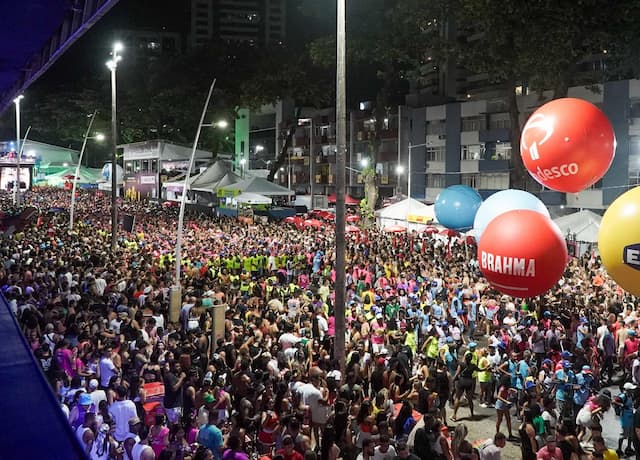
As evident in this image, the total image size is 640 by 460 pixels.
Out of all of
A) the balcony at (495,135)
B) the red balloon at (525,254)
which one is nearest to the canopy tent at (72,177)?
the balcony at (495,135)

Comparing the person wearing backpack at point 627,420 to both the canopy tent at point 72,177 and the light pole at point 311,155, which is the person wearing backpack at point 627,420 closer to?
the light pole at point 311,155

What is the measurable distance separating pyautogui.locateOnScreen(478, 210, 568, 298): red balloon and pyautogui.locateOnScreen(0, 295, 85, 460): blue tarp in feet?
14.7

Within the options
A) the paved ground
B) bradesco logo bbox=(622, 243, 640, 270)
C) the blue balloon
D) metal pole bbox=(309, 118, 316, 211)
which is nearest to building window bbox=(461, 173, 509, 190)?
metal pole bbox=(309, 118, 316, 211)

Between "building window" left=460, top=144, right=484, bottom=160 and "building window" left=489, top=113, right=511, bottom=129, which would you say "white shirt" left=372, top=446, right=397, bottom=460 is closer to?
"building window" left=489, top=113, right=511, bottom=129

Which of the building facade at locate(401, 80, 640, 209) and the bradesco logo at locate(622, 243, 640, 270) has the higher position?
the building facade at locate(401, 80, 640, 209)

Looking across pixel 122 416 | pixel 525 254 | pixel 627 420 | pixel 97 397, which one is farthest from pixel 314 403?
pixel 627 420

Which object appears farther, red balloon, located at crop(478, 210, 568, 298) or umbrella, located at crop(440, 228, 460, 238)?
umbrella, located at crop(440, 228, 460, 238)

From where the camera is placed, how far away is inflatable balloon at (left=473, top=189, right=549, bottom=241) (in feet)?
28.7

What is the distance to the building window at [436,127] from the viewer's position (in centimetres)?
4612

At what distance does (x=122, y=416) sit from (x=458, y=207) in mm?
7106

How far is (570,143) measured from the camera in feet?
22.7

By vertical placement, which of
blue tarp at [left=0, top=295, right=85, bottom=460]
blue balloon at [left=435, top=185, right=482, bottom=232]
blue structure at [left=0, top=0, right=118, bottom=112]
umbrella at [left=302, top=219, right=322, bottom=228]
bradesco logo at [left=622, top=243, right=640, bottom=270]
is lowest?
blue tarp at [left=0, top=295, right=85, bottom=460]

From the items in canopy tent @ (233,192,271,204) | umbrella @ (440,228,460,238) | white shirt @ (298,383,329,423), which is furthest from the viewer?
canopy tent @ (233,192,271,204)

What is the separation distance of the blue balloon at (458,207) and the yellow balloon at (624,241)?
551cm
